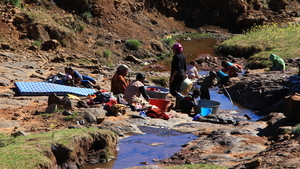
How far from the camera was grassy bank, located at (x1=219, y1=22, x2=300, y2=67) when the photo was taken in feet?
58.2

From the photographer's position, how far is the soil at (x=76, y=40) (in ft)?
28.2

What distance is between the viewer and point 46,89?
1070cm

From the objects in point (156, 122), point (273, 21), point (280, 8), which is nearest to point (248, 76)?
point (156, 122)

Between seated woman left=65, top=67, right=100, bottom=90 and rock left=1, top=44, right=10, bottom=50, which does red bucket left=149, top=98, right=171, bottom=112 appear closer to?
seated woman left=65, top=67, right=100, bottom=90

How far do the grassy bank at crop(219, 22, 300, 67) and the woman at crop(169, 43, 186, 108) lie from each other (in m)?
6.52

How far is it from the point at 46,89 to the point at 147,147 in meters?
4.26

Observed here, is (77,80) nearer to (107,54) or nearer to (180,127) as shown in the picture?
(180,127)

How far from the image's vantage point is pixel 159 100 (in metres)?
9.91

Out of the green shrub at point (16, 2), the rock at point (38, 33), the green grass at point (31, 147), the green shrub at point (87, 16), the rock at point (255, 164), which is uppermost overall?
the green shrub at point (16, 2)

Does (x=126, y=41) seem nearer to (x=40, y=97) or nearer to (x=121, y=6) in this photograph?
(x=121, y=6)

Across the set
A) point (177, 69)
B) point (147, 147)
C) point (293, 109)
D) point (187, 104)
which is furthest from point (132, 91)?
point (293, 109)

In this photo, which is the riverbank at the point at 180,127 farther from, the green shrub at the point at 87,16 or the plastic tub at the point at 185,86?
the green shrub at the point at 87,16

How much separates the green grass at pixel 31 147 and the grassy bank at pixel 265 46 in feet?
37.6

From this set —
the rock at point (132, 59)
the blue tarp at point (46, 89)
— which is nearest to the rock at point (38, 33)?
the rock at point (132, 59)
